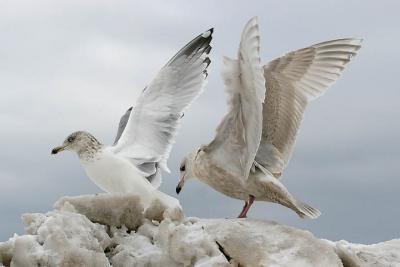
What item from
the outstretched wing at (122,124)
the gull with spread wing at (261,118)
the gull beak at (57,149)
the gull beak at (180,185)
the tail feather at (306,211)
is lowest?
the gull beak at (57,149)

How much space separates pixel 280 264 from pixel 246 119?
1645 millimetres

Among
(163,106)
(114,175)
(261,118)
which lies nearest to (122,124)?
(163,106)

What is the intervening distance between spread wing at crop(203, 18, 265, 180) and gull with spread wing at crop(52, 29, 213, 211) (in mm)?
2394

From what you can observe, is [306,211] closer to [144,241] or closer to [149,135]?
[144,241]

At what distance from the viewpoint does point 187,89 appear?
1240 centimetres

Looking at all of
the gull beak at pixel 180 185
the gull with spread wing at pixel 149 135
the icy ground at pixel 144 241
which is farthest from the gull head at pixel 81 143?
the icy ground at pixel 144 241

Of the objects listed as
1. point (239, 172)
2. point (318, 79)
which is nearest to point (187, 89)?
point (318, 79)

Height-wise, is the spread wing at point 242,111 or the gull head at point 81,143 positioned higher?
the spread wing at point 242,111

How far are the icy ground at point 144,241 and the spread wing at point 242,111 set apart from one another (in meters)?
0.83

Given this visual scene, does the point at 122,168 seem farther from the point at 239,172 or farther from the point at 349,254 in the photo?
the point at 349,254

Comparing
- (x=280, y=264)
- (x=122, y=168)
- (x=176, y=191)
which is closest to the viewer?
(x=280, y=264)

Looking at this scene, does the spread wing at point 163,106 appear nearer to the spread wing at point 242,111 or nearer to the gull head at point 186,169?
the gull head at point 186,169

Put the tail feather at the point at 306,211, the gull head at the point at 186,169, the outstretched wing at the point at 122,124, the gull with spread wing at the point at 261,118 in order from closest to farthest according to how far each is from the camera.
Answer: the gull with spread wing at the point at 261,118
the tail feather at the point at 306,211
the gull head at the point at 186,169
the outstretched wing at the point at 122,124

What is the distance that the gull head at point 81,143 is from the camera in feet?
35.2
